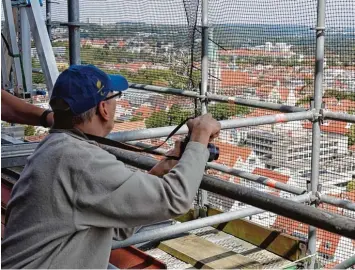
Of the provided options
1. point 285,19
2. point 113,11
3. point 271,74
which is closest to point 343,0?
point 285,19

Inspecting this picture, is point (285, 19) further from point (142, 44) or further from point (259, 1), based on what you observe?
point (142, 44)

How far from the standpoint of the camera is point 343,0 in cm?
414

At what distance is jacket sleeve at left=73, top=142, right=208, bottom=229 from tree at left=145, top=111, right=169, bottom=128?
3.62 metres

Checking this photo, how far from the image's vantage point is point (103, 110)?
1.78 m

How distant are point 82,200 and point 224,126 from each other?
6.10 feet

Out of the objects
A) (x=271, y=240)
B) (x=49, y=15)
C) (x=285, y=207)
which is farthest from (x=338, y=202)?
(x=49, y=15)

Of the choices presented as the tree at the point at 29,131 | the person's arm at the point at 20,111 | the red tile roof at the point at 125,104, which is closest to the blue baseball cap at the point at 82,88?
the person's arm at the point at 20,111

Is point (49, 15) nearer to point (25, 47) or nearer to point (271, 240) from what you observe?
point (25, 47)

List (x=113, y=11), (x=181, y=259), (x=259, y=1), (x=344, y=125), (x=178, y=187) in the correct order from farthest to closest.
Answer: (x=113, y=11), (x=259, y=1), (x=344, y=125), (x=181, y=259), (x=178, y=187)

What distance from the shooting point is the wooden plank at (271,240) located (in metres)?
4.30

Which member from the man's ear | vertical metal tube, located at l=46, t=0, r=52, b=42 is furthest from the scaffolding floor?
vertical metal tube, located at l=46, t=0, r=52, b=42

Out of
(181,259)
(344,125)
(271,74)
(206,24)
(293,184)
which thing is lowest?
(181,259)

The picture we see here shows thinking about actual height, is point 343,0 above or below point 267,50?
above

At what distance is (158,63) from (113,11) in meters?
0.93
